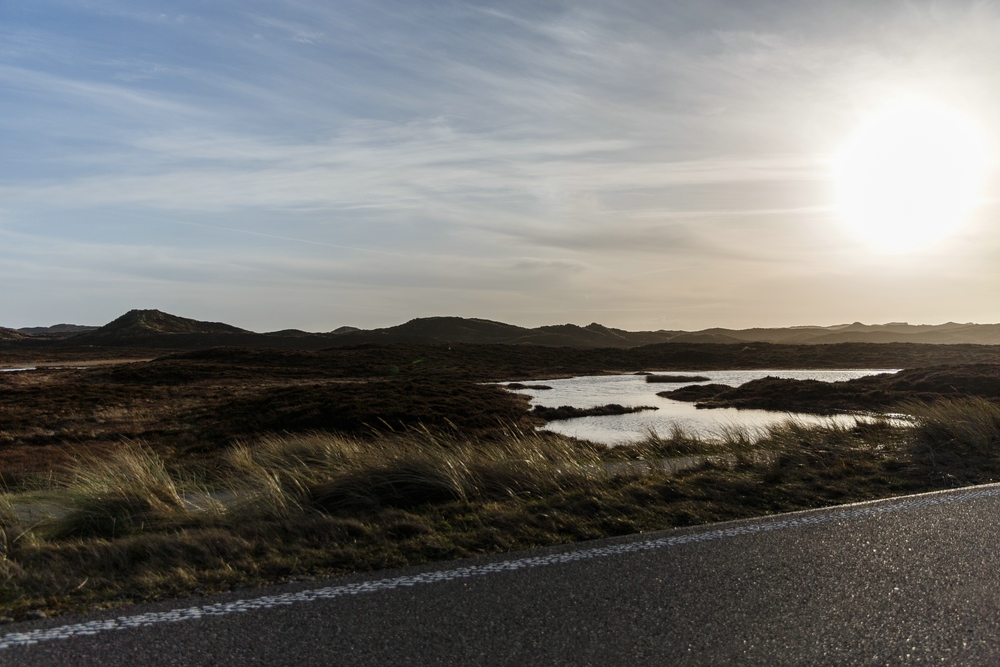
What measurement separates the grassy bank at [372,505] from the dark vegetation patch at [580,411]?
55.4 ft

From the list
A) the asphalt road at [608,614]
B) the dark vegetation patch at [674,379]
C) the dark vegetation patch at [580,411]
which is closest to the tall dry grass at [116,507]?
the asphalt road at [608,614]

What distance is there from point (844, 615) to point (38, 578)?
556cm

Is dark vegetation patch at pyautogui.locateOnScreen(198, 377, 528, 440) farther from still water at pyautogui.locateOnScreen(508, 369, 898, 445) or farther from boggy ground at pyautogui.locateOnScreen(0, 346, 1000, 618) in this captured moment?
boggy ground at pyautogui.locateOnScreen(0, 346, 1000, 618)

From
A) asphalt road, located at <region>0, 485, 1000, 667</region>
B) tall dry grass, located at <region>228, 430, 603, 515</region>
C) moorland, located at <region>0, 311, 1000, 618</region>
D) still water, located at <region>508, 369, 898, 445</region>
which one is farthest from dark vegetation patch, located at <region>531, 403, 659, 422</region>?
asphalt road, located at <region>0, 485, 1000, 667</region>

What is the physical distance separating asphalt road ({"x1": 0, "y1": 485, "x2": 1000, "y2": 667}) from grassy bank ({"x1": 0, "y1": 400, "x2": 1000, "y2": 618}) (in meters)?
0.63

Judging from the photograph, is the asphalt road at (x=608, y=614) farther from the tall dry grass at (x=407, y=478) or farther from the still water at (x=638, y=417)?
the still water at (x=638, y=417)

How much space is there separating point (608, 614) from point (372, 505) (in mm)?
3859

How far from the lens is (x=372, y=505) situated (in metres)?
7.76

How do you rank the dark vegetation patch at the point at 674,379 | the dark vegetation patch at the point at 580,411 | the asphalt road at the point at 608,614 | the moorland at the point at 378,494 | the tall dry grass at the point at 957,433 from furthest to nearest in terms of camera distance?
the dark vegetation patch at the point at 674,379 < the dark vegetation patch at the point at 580,411 < the tall dry grass at the point at 957,433 < the moorland at the point at 378,494 < the asphalt road at the point at 608,614

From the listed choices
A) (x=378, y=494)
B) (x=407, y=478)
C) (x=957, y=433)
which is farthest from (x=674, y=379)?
(x=378, y=494)

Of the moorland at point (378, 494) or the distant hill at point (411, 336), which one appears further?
the distant hill at point (411, 336)

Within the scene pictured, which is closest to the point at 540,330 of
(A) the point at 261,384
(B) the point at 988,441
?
(A) the point at 261,384

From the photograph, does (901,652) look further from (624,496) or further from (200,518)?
(200,518)

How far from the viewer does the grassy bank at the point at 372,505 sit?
18.3 feet
